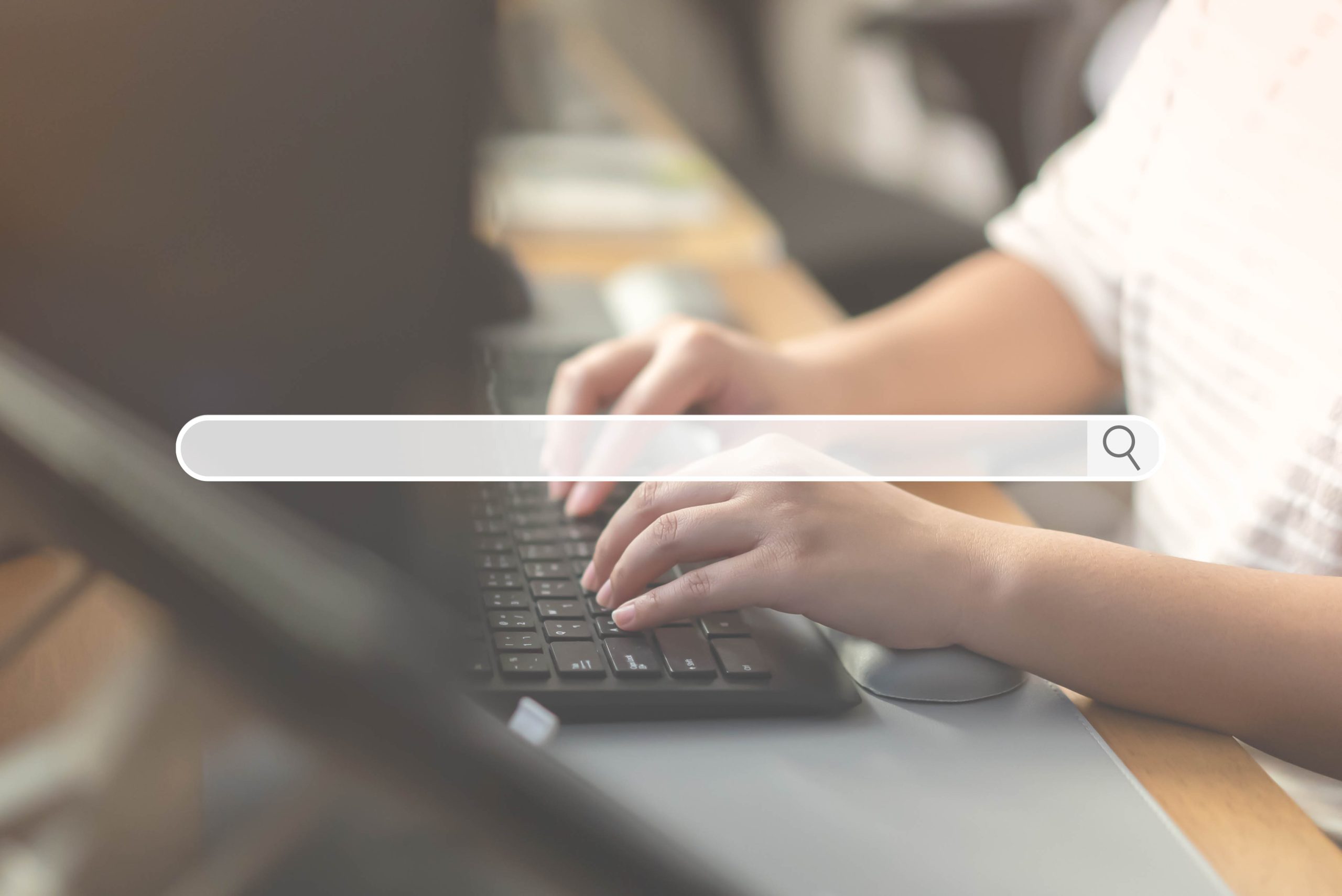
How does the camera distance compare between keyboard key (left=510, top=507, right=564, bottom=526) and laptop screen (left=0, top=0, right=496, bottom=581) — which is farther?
keyboard key (left=510, top=507, right=564, bottom=526)

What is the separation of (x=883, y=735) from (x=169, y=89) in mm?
226

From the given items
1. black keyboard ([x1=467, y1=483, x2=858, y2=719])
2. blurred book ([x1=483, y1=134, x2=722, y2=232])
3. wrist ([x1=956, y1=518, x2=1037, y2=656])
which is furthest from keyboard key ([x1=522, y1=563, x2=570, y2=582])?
blurred book ([x1=483, y1=134, x2=722, y2=232])

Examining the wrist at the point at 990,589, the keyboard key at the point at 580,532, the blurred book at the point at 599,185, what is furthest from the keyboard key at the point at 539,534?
the blurred book at the point at 599,185

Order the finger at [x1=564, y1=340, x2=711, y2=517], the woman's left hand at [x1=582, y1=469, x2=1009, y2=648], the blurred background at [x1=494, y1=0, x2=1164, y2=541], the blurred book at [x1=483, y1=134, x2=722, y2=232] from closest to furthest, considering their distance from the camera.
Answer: the woman's left hand at [x1=582, y1=469, x2=1009, y2=648] < the finger at [x1=564, y1=340, x2=711, y2=517] < the blurred book at [x1=483, y1=134, x2=722, y2=232] < the blurred background at [x1=494, y1=0, x2=1164, y2=541]

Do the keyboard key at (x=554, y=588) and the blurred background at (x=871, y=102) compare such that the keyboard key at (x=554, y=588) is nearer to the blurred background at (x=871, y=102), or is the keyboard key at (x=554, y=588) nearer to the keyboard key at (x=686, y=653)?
the keyboard key at (x=686, y=653)

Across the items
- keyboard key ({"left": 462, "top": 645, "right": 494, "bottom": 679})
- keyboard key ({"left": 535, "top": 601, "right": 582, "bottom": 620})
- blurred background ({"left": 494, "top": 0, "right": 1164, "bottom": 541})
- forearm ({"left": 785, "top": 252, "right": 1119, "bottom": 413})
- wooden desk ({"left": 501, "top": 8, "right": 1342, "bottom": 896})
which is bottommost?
blurred background ({"left": 494, "top": 0, "right": 1164, "bottom": 541})

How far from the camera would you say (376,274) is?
0.89ft

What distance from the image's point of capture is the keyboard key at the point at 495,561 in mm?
288

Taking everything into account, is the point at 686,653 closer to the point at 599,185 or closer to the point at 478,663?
the point at 478,663

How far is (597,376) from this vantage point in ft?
1.25

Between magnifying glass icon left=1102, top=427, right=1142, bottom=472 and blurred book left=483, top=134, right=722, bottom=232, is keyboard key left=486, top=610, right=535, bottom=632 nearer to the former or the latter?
magnifying glass icon left=1102, top=427, right=1142, bottom=472

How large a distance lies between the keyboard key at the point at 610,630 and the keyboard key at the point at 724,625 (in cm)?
2

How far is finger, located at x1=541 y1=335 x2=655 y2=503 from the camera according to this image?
1.23ft

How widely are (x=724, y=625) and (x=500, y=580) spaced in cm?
6
